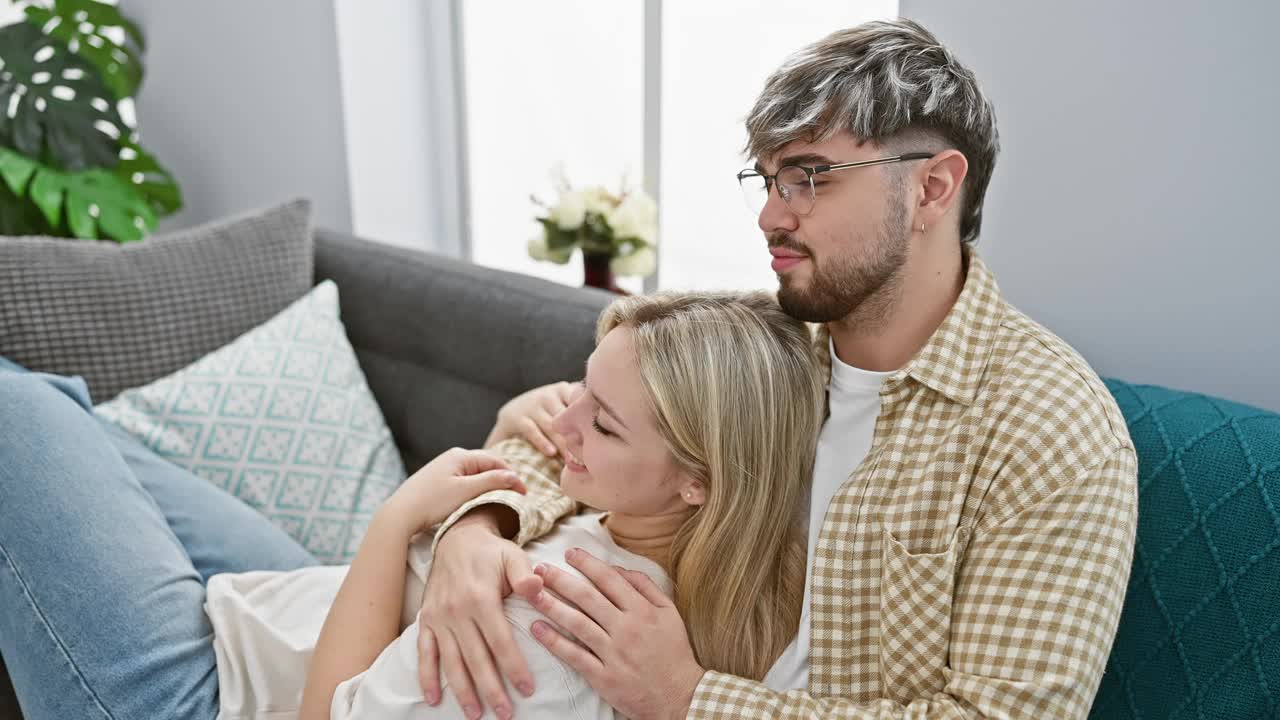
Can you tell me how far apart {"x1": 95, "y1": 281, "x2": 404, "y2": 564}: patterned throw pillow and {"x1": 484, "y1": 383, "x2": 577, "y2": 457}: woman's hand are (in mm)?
467

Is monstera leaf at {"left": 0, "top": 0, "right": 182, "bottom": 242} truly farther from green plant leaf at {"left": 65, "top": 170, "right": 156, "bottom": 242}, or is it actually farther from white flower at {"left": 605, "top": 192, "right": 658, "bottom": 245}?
white flower at {"left": 605, "top": 192, "right": 658, "bottom": 245}

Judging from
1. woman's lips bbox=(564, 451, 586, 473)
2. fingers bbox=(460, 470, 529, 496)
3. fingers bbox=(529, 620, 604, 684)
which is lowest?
fingers bbox=(529, 620, 604, 684)

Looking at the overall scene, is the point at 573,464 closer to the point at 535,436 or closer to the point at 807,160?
the point at 535,436

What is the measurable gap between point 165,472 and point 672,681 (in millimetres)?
945

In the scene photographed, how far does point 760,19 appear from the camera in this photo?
2277 millimetres

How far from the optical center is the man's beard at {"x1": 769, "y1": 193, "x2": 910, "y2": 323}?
46.1 inches

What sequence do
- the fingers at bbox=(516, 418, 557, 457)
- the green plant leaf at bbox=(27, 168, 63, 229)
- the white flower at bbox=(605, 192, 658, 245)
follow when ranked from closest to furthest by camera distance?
the fingers at bbox=(516, 418, 557, 457)
the white flower at bbox=(605, 192, 658, 245)
the green plant leaf at bbox=(27, 168, 63, 229)

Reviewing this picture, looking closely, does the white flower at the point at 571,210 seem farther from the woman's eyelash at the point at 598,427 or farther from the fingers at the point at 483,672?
the fingers at the point at 483,672

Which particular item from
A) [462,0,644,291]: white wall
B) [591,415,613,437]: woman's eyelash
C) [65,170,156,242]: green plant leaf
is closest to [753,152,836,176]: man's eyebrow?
[591,415,613,437]: woman's eyelash

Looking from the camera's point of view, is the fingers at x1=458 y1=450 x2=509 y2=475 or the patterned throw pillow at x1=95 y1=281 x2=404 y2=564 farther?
the patterned throw pillow at x1=95 y1=281 x2=404 y2=564

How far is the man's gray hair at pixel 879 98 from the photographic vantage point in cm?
114

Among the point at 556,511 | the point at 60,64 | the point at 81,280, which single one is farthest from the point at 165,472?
the point at 60,64

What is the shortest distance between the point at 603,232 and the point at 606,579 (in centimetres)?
123

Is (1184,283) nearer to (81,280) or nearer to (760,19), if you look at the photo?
(760,19)
